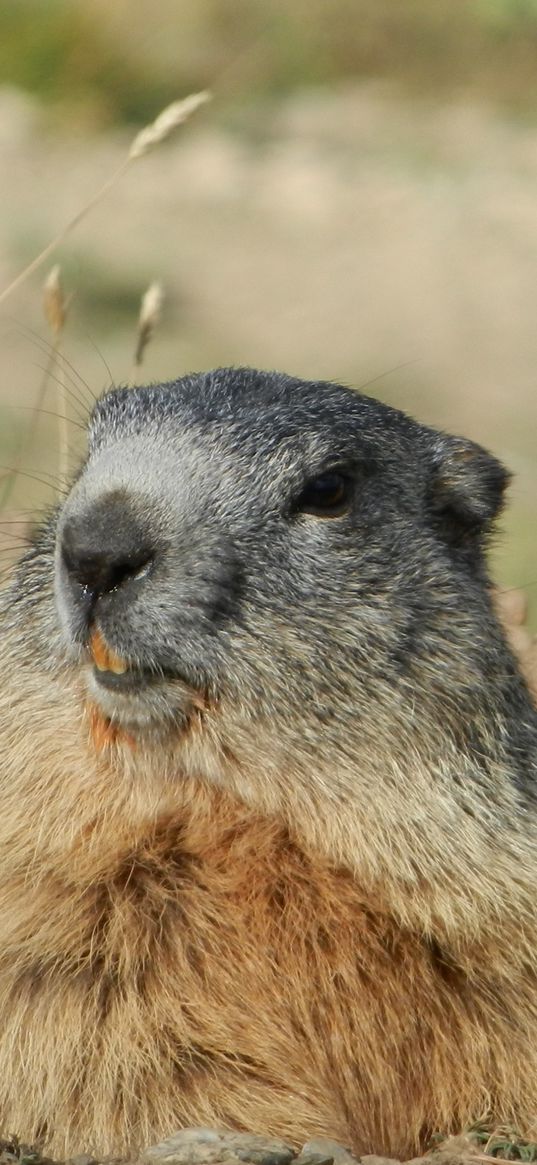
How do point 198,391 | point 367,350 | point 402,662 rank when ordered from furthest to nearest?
point 367,350
point 198,391
point 402,662

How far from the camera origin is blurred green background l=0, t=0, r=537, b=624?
1113cm

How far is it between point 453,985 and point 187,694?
3.37ft

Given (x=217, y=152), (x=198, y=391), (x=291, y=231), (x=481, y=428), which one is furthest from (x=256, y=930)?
(x=217, y=152)

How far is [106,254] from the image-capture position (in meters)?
13.0

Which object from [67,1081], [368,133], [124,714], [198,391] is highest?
[368,133]

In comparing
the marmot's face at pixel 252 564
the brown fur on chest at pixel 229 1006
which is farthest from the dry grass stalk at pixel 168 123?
the brown fur on chest at pixel 229 1006

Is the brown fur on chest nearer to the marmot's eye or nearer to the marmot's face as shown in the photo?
the marmot's face

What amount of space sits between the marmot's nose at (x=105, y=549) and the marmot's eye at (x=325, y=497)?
57cm

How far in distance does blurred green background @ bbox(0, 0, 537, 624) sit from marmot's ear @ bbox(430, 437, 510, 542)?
3.42 metres

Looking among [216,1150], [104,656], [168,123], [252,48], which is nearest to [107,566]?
[104,656]

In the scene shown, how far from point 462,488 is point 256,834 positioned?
4.26 ft

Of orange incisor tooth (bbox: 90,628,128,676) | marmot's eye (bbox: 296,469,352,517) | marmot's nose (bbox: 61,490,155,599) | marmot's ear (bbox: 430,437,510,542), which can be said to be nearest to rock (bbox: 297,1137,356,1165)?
orange incisor tooth (bbox: 90,628,128,676)

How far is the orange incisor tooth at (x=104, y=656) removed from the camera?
3980 mm

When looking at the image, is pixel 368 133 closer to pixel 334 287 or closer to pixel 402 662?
pixel 334 287
